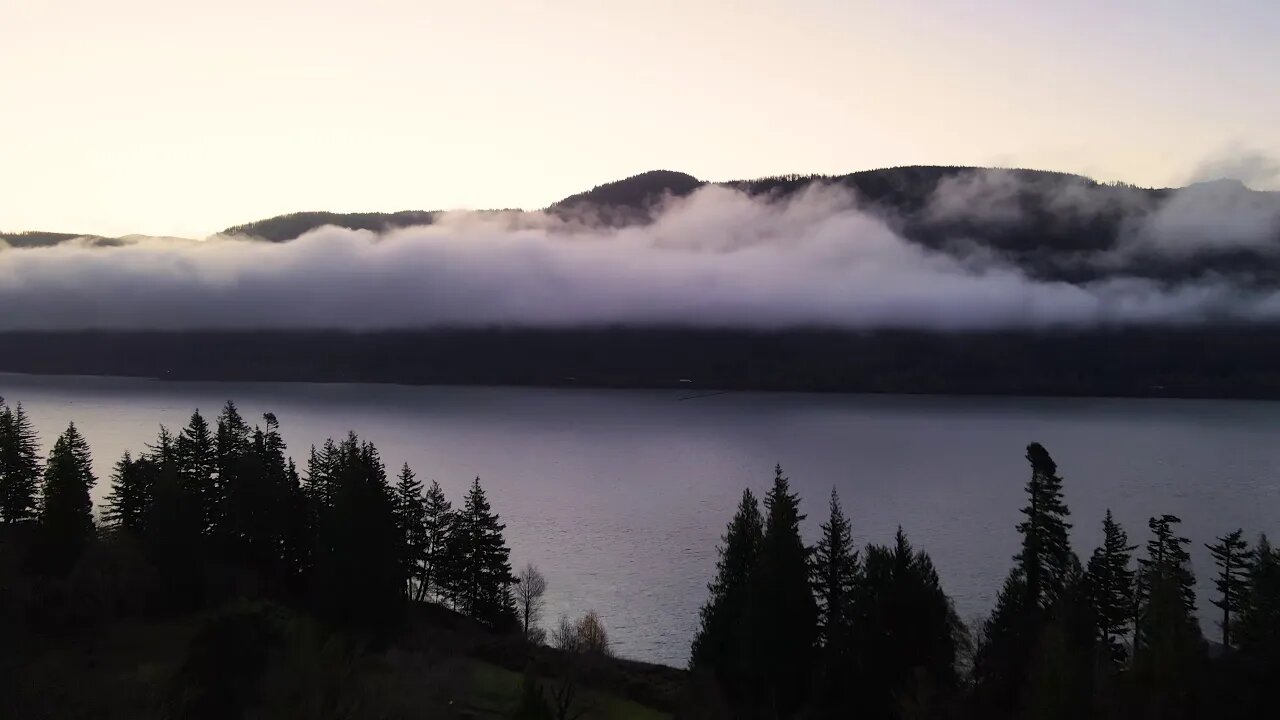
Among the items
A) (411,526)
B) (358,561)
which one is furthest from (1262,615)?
(411,526)

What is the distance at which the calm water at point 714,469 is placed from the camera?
2020 inches

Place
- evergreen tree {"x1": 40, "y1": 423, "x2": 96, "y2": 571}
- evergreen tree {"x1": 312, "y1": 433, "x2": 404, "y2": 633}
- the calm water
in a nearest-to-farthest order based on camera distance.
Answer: evergreen tree {"x1": 312, "y1": 433, "x2": 404, "y2": 633} → evergreen tree {"x1": 40, "y1": 423, "x2": 96, "y2": 571} → the calm water

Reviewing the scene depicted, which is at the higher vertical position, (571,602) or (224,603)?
(224,603)

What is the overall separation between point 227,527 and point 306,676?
22276mm

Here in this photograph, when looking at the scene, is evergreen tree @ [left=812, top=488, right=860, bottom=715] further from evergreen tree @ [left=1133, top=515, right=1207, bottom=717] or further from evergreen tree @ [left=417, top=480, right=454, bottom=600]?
evergreen tree @ [left=417, top=480, right=454, bottom=600]

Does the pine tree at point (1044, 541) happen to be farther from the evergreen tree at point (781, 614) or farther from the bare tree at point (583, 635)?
the bare tree at point (583, 635)

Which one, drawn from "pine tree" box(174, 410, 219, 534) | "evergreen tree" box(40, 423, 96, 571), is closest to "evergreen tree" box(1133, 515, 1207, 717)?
"pine tree" box(174, 410, 219, 534)

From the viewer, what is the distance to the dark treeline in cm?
1983

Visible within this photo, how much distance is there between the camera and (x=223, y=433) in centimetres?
3991

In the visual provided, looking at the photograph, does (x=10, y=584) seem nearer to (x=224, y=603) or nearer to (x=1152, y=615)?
(x=224, y=603)

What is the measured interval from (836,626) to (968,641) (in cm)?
920

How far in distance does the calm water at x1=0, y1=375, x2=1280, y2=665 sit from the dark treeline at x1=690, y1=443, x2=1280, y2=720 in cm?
955

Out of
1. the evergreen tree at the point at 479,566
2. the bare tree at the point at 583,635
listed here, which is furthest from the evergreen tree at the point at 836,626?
the evergreen tree at the point at 479,566

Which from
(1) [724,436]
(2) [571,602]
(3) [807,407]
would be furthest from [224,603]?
(3) [807,407]
